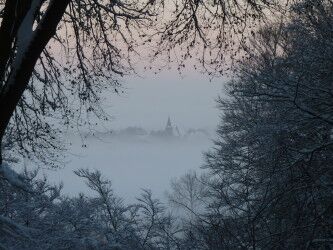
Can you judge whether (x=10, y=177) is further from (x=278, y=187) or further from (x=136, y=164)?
(x=136, y=164)

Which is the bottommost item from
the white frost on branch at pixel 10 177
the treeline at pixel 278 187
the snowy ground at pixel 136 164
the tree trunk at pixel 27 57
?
the white frost on branch at pixel 10 177

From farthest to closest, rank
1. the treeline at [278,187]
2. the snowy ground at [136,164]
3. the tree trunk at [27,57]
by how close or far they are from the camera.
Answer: the snowy ground at [136,164]
the treeline at [278,187]
the tree trunk at [27,57]

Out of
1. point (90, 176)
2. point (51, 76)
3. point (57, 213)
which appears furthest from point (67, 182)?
point (51, 76)

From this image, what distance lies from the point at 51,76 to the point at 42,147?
133 cm

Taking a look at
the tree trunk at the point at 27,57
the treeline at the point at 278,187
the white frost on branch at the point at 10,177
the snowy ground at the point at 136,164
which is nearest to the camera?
the tree trunk at the point at 27,57

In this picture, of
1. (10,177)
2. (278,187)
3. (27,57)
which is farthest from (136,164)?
(27,57)

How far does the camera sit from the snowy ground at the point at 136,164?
96.7 m

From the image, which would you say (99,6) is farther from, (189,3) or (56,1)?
(56,1)

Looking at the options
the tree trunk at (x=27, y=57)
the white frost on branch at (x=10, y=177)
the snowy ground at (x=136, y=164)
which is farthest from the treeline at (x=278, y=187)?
the snowy ground at (x=136, y=164)

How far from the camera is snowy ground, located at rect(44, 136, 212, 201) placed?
96.7 metres

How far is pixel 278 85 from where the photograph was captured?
876cm

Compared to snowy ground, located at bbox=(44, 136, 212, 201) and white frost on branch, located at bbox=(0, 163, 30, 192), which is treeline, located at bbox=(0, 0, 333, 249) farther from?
snowy ground, located at bbox=(44, 136, 212, 201)

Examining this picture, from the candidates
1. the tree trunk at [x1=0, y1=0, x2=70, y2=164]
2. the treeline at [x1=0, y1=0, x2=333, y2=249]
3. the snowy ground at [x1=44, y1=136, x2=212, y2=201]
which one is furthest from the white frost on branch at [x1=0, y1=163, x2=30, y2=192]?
the snowy ground at [x1=44, y1=136, x2=212, y2=201]

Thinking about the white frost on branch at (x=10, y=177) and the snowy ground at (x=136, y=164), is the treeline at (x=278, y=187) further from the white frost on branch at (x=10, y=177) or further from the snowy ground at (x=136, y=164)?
the snowy ground at (x=136, y=164)
